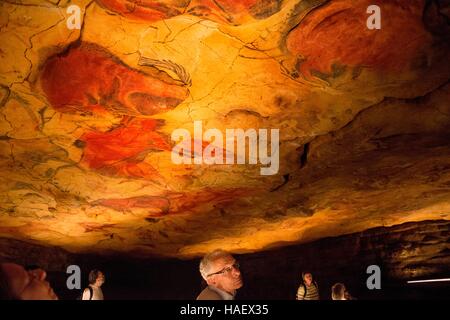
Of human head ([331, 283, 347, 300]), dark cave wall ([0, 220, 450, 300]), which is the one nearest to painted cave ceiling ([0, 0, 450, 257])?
dark cave wall ([0, 220, 450, 300])

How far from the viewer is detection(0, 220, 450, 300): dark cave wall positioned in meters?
5.80

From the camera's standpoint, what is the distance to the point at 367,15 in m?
2.41

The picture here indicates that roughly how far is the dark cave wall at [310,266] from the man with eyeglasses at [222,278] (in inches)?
180

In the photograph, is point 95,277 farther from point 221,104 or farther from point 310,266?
Result: point 310,266

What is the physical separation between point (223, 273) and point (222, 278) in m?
0.03

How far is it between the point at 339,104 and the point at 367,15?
0.93 meters

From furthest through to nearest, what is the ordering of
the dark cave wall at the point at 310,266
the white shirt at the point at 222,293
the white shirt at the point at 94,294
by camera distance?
the dark cave wall at the point at 310,266
the white shirt at the point at 94,294
the white shirt at the point at 222,293

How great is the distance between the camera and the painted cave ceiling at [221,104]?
2453mm

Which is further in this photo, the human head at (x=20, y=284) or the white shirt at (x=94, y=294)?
the white shirt at (x=94, y=294)

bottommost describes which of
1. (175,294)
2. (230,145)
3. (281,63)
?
(175,294)

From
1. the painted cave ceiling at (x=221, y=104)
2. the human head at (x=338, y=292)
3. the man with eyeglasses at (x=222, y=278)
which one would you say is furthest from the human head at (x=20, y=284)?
the human head at (x=338, y=292)

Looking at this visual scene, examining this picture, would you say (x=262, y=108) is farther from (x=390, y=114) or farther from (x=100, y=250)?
(x=100, y=250)

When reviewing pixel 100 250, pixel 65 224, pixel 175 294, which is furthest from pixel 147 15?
pixel 175 294

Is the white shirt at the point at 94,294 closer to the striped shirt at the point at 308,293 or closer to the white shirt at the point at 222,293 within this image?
the striped shirt at the point at 308,293
